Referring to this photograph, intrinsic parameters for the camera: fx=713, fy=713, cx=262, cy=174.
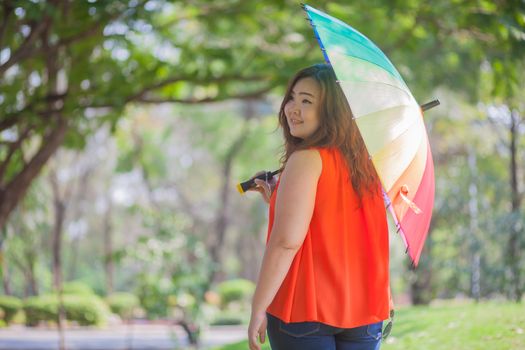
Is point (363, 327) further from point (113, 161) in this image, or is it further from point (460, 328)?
point (113, 161)

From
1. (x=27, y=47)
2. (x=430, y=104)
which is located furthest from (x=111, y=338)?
(x=430, y=104)

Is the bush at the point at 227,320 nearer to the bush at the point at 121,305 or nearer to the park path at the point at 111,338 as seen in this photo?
the park path at the point at 111,338

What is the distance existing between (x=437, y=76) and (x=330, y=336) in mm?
10901

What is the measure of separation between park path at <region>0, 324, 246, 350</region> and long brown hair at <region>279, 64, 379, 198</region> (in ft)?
34.0

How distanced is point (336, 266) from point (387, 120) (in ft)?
1.87

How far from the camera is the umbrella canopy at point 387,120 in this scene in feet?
7.92

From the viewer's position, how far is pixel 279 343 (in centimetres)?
235

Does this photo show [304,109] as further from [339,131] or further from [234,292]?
[234,292]

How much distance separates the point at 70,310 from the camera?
18.9 metres

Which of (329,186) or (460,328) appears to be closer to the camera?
(329,186)

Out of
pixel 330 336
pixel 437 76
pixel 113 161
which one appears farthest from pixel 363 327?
pixel 113 161

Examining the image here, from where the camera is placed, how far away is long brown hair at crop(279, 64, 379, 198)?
2.40m

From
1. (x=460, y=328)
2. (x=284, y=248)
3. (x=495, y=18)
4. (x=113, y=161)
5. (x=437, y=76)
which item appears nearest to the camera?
(x=284, y=248)

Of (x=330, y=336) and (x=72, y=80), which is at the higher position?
(x=72, y=80)
